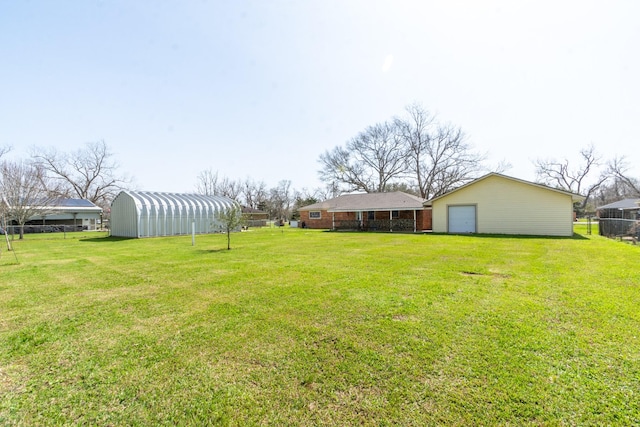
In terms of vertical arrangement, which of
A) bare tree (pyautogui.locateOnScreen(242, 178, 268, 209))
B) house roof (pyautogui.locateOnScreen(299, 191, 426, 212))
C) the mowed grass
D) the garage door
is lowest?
the mowed grass

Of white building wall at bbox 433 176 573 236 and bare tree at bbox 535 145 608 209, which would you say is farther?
bare tree at bbox 535 145 608 209

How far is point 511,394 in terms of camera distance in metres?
2.42

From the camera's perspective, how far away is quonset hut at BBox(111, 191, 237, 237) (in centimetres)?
2178

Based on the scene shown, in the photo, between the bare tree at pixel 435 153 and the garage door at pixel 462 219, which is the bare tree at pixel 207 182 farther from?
the garage door at pixel 462 219

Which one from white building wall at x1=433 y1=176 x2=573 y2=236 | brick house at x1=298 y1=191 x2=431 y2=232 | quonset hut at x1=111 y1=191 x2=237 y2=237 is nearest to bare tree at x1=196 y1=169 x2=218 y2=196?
quonset hut at x1=111 y1=191 x2=237 y2=237

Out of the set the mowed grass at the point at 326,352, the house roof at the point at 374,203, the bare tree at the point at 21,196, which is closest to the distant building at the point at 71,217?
the bare tree at the point at 21,196

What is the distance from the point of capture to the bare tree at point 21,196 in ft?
66.6

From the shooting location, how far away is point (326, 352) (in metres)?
3.23

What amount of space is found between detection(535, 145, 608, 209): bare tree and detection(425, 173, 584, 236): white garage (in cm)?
4029

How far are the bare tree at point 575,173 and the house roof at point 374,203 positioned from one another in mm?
37675

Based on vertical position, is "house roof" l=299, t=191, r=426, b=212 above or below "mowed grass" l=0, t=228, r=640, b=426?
above

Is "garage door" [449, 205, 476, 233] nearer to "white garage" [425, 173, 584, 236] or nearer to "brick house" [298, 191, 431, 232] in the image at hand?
"white garage" [425, 173, 584, 236]

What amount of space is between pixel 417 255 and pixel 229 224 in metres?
8.96

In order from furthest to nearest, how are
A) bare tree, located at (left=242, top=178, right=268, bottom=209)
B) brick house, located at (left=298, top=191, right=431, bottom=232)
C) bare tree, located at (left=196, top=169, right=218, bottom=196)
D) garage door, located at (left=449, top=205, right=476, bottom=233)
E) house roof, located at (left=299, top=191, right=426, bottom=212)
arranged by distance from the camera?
1. bare tree, located at (left=242, top=178, right=268, bottom=209)
2. bare tree, located at (left=196, top=169, right=218, bottom=196)
3. house roof, located at (left=299, top=191, right=426, bottom=212)
4. brick house, located at (left=298, top=191, right=431, bottom=232)
5. garage door, located at (left=449, top=205, right=476, bottom=233)
